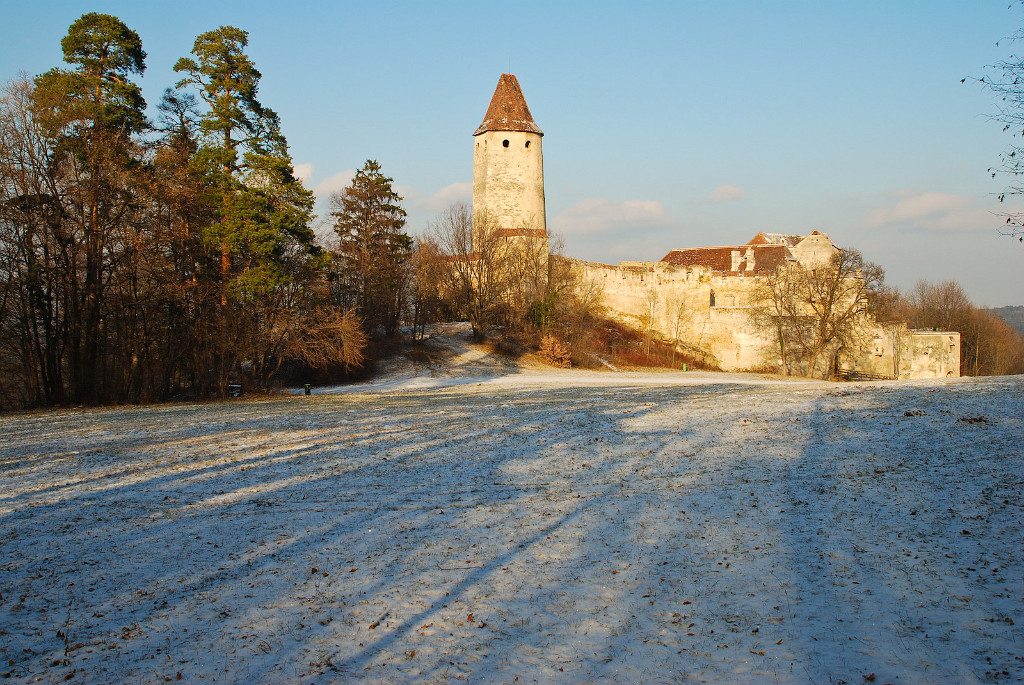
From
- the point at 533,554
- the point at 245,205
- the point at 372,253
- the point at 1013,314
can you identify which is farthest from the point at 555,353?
the point at 1013,314

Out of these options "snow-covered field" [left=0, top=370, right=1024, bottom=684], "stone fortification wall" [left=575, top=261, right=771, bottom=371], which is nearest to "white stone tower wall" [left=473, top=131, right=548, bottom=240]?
"stone fortification wall" [left=575, top=261, right=771, bottom=371]

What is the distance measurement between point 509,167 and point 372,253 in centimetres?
1532

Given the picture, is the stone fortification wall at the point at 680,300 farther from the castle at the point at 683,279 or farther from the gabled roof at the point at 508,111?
the gabled roof at the point at 508,111

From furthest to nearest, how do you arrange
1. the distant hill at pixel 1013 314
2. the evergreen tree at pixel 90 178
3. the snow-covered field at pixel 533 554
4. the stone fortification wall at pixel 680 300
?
the distant hill at pixel 1013 314 → the stone fortification wall at pixel 680 300 → the evergreen tree at pixel 90 178 → the snow-covered field at pixel 533 554

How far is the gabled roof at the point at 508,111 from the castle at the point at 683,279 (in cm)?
7

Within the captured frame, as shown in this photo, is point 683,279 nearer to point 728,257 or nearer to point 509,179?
point 728,257

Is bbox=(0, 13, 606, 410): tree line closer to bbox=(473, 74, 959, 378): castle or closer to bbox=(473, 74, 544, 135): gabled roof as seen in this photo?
bbox=(473, 74, 959, 378): castle

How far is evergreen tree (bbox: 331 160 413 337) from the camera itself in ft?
130

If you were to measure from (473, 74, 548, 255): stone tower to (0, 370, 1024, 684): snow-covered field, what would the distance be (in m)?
37.9

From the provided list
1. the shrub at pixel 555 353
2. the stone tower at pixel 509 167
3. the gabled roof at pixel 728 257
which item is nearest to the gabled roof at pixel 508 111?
the stone tower at pixel 509 167

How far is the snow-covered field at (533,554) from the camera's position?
232 inches

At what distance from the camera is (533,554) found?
331 inches

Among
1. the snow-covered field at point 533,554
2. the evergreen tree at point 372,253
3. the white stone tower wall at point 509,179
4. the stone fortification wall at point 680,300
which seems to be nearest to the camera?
the snow-covered field at point 533,554

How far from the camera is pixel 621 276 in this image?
166 feet
